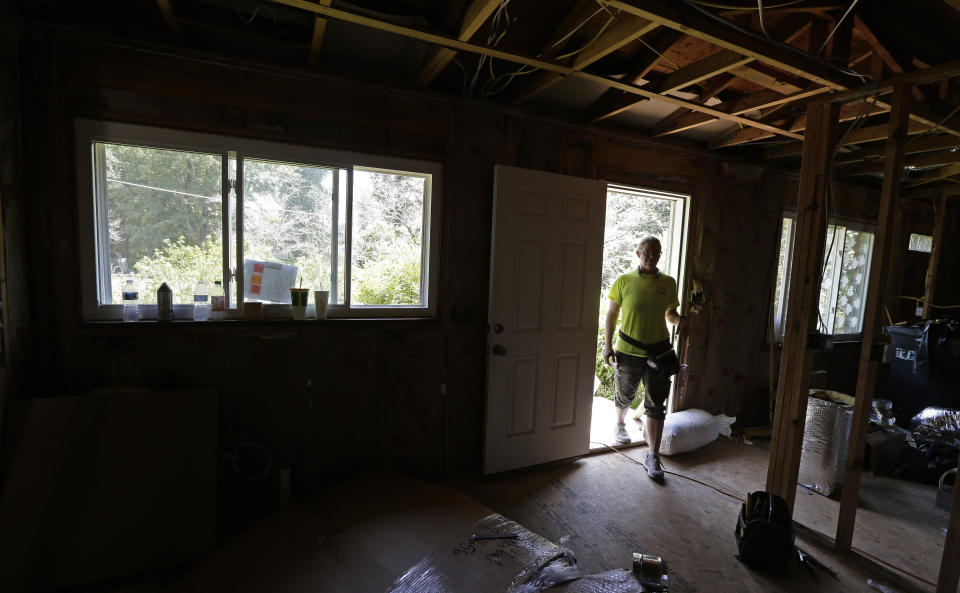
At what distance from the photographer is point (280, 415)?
240 centimetres

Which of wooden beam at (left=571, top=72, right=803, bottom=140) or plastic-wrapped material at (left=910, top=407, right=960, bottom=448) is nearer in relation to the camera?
wooden beam at (left=571, top=72, right=803, bottom=140)

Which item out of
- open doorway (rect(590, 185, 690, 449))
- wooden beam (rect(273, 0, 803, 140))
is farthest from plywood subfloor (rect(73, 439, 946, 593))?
wooden beam (rect(273, 0, 803, 140))

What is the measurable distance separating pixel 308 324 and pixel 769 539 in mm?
2641

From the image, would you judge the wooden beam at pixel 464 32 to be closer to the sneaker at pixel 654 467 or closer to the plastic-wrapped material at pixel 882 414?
the sneaker at pixel 654 467

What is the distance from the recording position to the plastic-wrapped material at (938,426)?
10.8 ft

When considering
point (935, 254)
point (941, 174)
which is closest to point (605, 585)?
point (941, 174)

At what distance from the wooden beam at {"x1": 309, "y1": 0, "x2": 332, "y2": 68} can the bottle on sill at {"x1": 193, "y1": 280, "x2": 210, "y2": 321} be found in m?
1.32

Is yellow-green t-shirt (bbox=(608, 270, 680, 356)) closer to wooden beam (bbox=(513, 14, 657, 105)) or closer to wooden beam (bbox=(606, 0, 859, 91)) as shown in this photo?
wooden beam (bbox=(606, 0, 859, 91))

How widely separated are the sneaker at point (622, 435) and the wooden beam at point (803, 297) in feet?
3.79

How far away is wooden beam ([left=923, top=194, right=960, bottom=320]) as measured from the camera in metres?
4.66

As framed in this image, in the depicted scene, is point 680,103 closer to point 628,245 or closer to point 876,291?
point 876,291

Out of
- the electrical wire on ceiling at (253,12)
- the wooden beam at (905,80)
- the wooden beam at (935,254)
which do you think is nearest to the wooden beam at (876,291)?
the wooden beam at (905,80)

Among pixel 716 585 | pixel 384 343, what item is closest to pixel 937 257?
pixel 716 585

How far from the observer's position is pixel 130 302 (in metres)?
2.13
